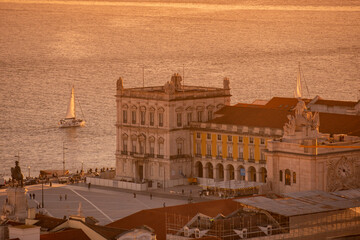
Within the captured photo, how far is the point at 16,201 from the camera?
373 ft

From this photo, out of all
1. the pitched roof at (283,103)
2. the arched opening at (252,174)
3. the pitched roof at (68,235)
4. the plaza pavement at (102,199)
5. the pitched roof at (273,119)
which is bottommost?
the plaza pavement at (102,199)

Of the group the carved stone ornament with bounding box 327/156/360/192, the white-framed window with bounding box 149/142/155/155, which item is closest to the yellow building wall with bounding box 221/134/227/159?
the white-framed window with bounding box 149/142/155/155

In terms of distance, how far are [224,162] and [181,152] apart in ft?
14.2

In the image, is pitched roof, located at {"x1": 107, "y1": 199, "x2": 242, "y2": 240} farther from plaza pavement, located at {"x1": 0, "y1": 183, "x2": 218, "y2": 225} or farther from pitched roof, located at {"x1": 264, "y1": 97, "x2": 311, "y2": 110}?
pitched roof, located at {"x1": 264, "y1": 97, "x2": 311, "y2": 110}

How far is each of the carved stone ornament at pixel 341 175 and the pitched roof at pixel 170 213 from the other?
10.6 m

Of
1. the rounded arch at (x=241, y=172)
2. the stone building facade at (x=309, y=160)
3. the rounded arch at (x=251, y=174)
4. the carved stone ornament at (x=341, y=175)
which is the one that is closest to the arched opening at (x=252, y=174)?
the rounded arch at (x=251, y=174)

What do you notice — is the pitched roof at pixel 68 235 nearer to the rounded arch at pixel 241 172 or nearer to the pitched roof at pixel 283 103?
the rounded arch at pixel 241 172

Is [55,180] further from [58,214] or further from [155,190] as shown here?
[58,214]

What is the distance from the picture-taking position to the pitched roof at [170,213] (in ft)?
375

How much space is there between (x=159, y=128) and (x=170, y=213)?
4285 cm

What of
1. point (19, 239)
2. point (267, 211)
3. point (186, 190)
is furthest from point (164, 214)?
point (186, 190)

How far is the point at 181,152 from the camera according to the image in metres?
158

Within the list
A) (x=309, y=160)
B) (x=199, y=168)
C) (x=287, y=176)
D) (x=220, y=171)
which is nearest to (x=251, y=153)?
(x=220, y=171)

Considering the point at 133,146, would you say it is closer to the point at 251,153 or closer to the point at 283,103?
the point at 251,153
